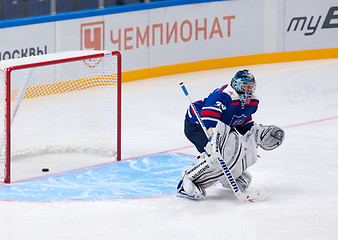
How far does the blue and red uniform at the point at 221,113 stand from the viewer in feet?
19.4

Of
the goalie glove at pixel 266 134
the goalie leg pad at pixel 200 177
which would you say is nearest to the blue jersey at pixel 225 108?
the goalie glove at pixel 266 134

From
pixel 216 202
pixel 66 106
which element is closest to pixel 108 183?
pixel 216 202

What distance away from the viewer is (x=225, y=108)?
5.94 meters

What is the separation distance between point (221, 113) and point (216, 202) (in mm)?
603

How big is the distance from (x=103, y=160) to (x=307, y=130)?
2019mm

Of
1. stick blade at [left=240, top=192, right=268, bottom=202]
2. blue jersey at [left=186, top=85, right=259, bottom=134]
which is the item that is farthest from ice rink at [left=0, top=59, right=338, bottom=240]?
blue jersey at [left=186, top=85, right=259, bottom=134]

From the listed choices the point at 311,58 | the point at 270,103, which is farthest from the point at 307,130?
the point at 311,58

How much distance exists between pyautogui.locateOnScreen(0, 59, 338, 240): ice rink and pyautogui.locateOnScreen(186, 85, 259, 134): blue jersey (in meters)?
0.54

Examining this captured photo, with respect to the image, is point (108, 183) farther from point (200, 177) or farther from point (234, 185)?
point (234, 185)

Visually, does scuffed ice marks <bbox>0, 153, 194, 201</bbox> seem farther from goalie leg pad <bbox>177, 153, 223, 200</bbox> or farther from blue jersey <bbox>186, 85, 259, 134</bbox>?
blue jersey <bbox>186, 85, 259, 134</bbox>

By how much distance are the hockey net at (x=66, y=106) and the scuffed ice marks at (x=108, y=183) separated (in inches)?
14.2

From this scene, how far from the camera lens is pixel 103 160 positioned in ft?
24.3

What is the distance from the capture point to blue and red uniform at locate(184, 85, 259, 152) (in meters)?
5.91

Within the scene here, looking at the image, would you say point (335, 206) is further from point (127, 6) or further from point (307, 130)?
point (127, 6)
